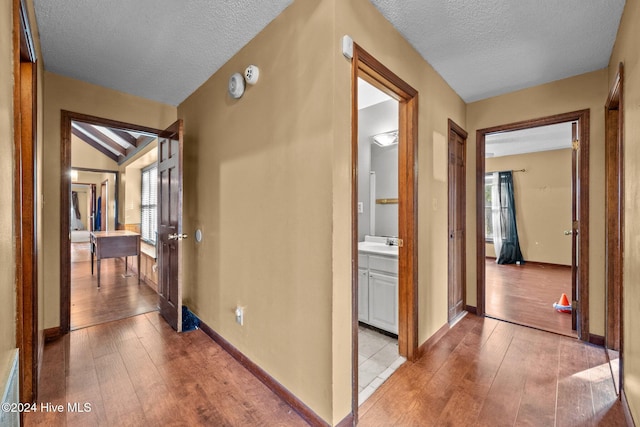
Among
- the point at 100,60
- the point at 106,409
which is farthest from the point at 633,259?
the point at 100,60

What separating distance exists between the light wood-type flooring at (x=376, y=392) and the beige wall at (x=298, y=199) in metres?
0.24

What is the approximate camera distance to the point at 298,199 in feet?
5.44

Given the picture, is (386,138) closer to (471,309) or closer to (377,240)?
(377,240)

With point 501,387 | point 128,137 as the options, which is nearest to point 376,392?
point 501,387

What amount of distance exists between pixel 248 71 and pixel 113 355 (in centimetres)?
245

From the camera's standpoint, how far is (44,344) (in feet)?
7.94

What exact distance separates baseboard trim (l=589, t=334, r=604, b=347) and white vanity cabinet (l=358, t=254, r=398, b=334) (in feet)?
5.63

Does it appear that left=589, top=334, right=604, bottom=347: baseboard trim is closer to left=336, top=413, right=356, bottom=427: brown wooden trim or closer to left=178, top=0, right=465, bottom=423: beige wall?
left=178, top=0, right=465, bottom=423: beige wall

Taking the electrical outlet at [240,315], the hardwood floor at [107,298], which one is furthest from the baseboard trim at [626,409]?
the hardwood floor at [107,298]

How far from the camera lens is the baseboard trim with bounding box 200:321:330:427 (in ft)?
5.08

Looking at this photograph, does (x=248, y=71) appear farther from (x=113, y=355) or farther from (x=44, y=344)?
(x=44, y=344)

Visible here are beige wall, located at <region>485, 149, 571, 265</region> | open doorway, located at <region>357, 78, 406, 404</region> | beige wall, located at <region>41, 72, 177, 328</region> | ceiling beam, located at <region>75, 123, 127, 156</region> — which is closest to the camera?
open doorway, located at <region>357, 78, 406, 404</region>

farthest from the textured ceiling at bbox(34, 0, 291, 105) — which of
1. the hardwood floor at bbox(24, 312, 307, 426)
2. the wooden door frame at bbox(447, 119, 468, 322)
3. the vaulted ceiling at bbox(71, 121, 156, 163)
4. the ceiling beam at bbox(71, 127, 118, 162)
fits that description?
the ceiling beam at bbox(71, 127, 118, 162)

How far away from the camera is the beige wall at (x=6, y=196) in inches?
38.7
